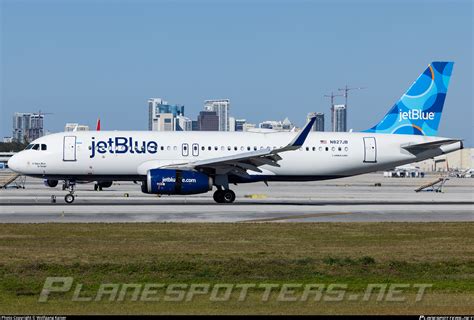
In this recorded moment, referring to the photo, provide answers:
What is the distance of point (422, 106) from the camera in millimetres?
48438

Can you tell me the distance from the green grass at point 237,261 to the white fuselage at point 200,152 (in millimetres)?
13840

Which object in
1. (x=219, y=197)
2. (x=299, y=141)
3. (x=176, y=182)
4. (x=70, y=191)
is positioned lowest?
(x=219, y=197)

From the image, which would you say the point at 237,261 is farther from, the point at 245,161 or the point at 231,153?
the point at 231,153

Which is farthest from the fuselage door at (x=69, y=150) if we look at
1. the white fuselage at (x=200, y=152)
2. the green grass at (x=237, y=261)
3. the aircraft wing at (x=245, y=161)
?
the green grass at (x=237, y=261)

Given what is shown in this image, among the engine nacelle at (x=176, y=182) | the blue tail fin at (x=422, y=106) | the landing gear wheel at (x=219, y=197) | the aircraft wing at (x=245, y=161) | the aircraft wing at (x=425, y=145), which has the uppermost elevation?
the blue tail fin at (x=422, y=106)

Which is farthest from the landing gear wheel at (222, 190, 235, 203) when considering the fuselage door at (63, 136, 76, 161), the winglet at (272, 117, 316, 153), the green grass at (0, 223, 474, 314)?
the green grass at (0, 223, 474, 314)

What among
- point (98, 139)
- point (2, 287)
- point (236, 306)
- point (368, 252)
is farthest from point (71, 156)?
point (236, 306)

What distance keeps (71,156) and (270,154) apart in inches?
398

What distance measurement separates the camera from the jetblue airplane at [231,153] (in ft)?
138

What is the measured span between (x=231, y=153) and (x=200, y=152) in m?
1.70

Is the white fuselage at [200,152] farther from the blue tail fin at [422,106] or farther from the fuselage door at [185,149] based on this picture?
the blue tail fin at [422,106]

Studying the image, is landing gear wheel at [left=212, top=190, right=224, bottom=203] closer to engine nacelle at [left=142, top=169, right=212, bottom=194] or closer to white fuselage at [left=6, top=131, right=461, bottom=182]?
white fuselage at [left=6, top=131, right=461, bottom=182]

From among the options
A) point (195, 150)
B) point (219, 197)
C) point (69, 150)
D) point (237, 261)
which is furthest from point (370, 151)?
point (237, 261)

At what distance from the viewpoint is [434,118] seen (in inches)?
1912
